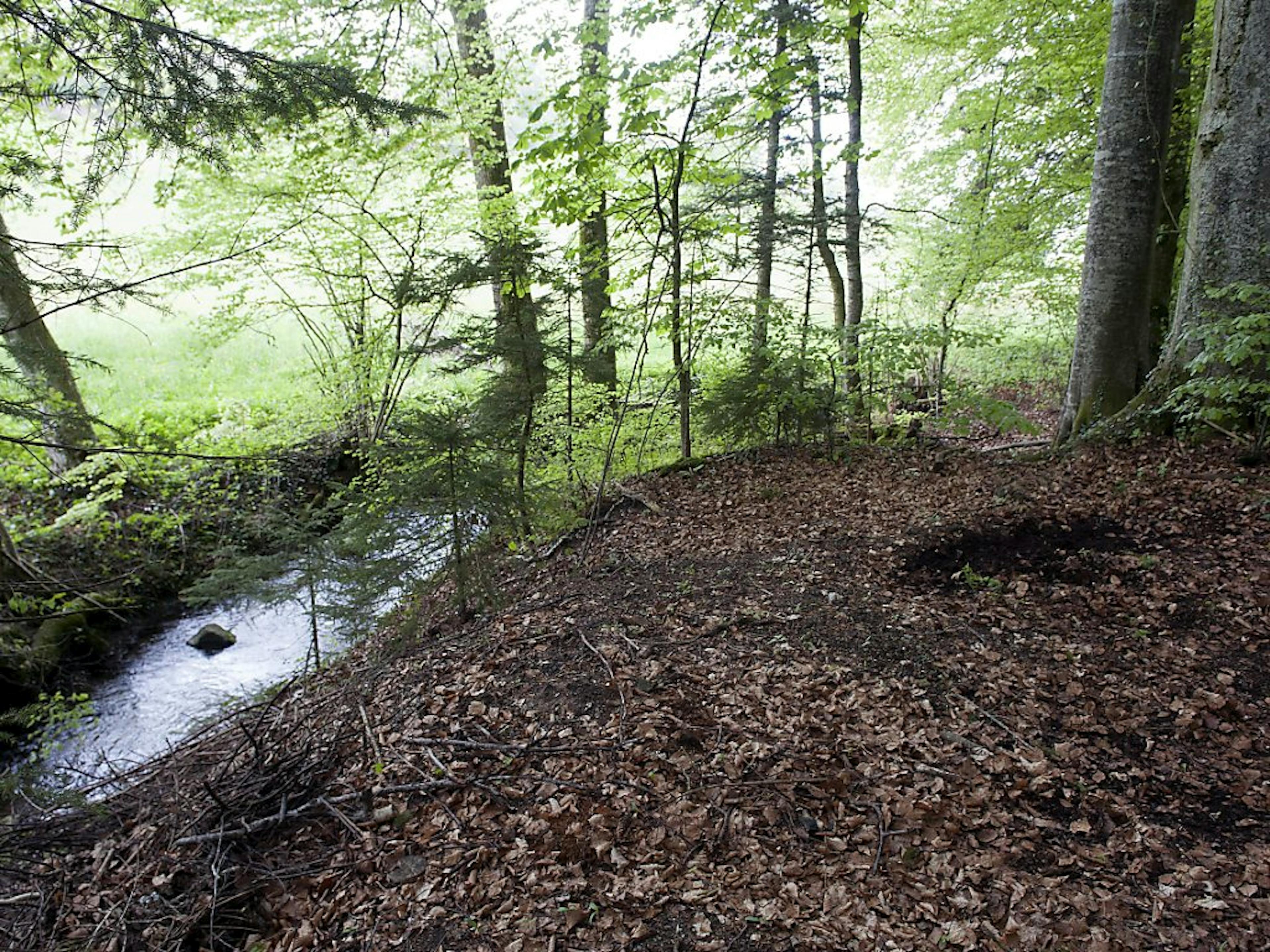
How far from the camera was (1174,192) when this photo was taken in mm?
7895

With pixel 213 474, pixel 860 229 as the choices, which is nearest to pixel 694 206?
pixel 860 229

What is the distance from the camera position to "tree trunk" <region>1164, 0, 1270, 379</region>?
489 centimetres

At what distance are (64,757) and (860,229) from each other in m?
11.6

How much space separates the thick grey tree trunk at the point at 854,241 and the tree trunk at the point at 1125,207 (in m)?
2.54

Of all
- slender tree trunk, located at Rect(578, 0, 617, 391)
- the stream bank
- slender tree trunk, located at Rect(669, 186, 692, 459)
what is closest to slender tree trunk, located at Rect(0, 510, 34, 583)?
the stream bank

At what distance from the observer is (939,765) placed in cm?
316

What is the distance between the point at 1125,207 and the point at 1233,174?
2.78ft

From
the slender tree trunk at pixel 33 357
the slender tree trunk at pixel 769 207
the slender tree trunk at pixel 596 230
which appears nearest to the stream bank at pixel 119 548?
the slender tree trunk at pixel 33 357

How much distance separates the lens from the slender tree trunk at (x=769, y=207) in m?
6.32

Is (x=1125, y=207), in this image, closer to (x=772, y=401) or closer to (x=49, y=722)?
(x=772, y=401)

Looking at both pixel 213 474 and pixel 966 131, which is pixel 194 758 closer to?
pixel 213 474

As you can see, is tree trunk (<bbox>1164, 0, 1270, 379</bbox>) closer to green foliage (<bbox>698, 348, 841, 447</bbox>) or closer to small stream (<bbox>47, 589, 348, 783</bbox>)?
green foliage (<bbox>698, 348, 841, 447</bbox>)

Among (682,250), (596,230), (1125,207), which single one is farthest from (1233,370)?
(596,230)

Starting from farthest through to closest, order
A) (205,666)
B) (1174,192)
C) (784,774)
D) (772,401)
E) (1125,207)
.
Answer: (772,401), (1174,192), (205,666), (1125,207), (784,774)
